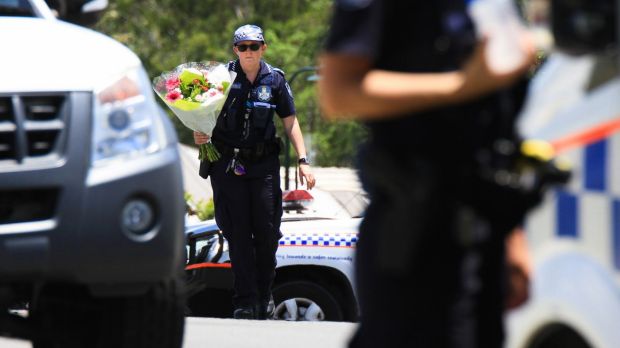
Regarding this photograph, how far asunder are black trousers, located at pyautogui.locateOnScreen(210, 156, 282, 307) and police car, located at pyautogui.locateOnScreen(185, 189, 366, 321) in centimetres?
44

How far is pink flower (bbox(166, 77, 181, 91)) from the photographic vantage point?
9432 mm

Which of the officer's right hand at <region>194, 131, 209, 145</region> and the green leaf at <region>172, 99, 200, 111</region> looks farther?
the officer's right hand at <region>194, 131, 209, 145</region>

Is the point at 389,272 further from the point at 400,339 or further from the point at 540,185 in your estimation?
the point at 540,185

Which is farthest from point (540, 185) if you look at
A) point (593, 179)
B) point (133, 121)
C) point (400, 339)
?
point (133, 121)

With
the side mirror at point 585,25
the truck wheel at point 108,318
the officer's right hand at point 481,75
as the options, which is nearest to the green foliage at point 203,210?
the truck wheel at point 108,318

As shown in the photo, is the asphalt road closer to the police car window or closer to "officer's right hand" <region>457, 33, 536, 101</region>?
the police car window

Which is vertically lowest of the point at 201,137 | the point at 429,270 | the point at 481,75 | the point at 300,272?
the point at 429,270

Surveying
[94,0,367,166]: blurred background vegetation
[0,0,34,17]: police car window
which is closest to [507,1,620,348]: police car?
[0,0,34,17]: police car window

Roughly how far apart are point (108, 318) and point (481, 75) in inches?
97.1

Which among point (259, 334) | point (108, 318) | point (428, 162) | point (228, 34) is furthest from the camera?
point (228, 34)

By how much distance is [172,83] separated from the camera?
9.48 m

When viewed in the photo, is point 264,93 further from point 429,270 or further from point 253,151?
point 429,270

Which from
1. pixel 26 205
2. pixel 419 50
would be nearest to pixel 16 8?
pixel 26 205

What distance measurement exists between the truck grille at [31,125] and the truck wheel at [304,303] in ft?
16.4
